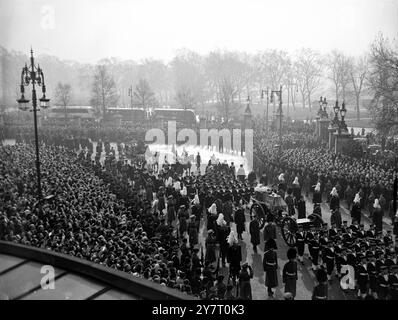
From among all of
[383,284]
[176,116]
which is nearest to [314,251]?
[383,284]

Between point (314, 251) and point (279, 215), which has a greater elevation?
point (279, 215)

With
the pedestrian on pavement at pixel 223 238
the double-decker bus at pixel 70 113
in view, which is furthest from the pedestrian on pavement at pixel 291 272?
the double-decker bus at pixel 70 113

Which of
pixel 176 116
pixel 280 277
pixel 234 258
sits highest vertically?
pixel 176 116

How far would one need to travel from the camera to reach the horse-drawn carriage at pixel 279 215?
1245cm

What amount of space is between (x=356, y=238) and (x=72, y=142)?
1069 inches

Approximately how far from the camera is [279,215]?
45.5ft

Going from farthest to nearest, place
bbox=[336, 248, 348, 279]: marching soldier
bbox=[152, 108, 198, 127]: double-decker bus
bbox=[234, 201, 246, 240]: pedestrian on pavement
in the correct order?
bbox=[152, 108, 198, 127]: double-decker bus → bbox=[234, 201, 246, 240]: pedestrian on pavement → bbox=[336, 248, 348, 279]: marching soldier

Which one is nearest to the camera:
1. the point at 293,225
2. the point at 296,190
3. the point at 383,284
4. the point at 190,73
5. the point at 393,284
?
the point at 393,284

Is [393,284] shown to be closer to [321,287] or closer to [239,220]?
[321,287]

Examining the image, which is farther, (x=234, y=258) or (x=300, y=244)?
(x=300, y=244)

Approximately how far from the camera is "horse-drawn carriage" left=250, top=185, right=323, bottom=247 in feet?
40.9

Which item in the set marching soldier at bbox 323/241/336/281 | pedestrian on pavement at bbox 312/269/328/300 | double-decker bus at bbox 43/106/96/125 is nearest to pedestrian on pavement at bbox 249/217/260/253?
marching soldier at bbox 323/241/336/281

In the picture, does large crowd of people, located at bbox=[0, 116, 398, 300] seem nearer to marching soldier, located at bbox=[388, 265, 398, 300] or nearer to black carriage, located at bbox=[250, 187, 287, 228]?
marching soldier, located at bbox=[388, 265, 398, 300]

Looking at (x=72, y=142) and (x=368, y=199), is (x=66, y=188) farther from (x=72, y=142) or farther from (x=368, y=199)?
(x=72, y=142)
